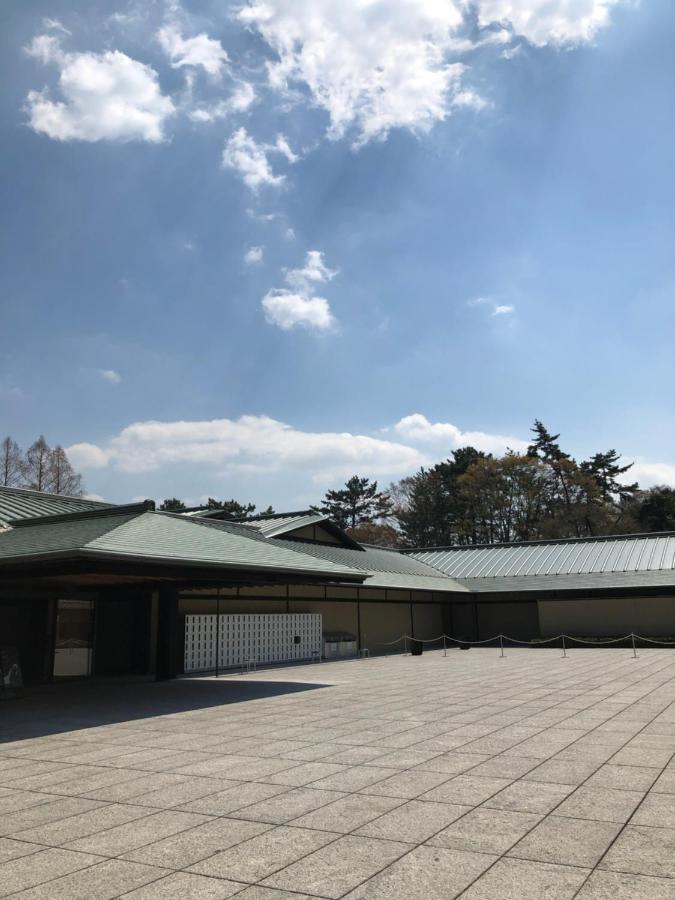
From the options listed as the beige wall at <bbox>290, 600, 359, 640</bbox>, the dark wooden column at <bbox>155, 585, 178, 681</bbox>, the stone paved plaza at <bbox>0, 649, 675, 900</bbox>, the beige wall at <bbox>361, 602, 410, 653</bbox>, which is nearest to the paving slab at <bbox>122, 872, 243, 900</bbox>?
the stone paved plaza at <bbox>0, 649, 675, 900</bbox>

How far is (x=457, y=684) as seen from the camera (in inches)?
582

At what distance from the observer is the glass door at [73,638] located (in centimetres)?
1633

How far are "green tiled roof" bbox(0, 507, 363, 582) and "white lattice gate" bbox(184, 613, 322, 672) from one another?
365 centimetres

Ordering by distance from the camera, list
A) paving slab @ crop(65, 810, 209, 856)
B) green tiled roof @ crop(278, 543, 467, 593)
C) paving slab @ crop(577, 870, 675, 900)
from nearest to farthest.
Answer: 1. paving slab @ crop(577, 870, 675, 900)
2. paving slab @ crop(65, 810, 209, 856)
3. green tiled roof @ crop(278, 543, 467, 593)

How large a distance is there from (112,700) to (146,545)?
11.2 ft

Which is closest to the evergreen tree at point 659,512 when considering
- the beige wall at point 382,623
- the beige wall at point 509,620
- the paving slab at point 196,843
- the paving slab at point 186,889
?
the beige wall at point 509,620

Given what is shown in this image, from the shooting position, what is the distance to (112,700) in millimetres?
12836

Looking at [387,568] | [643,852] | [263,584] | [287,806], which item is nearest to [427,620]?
[387,568]


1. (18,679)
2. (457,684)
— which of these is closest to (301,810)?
(457,684)

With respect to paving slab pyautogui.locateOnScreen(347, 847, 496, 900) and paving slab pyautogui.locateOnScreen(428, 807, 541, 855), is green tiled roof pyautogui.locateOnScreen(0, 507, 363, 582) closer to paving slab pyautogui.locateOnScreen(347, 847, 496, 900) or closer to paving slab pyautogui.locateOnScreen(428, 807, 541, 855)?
paving slab pyautogui.locateOnScreen(428, 807, 541, 855)

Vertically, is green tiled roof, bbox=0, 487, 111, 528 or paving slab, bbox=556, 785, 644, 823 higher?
green tiled roof, bbox=0, 487, 111, 528

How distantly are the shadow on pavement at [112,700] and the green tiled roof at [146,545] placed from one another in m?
2.50

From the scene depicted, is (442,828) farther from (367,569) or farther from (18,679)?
(367,569)

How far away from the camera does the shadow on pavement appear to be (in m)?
10.2
